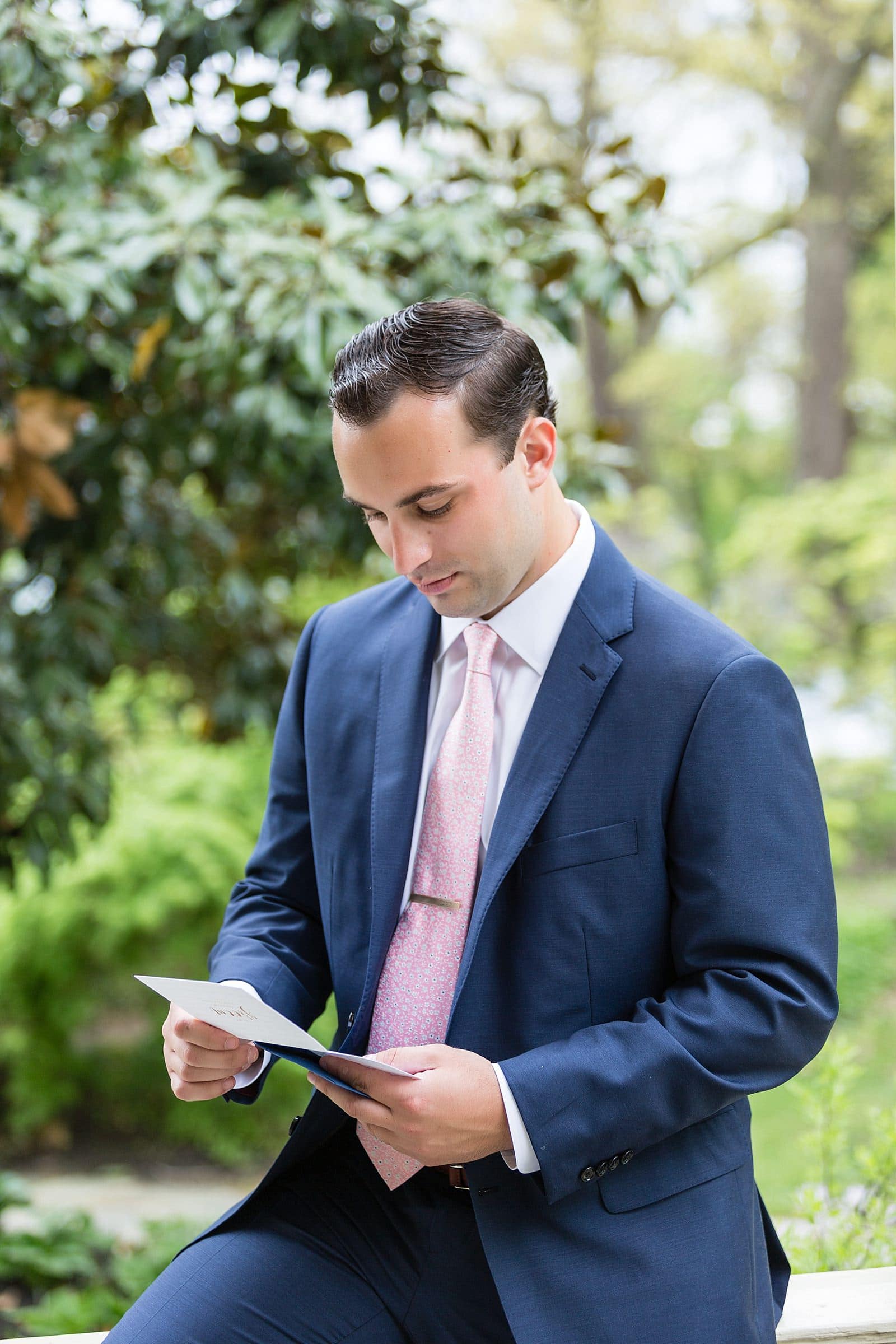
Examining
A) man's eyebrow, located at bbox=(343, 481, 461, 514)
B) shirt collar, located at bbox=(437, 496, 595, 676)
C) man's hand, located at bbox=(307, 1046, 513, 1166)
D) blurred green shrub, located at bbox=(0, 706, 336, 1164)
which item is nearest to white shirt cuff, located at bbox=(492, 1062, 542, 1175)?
man's hand, located at bbox=(307, 1046, 513, 1166)

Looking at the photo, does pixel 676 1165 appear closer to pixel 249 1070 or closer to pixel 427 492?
pixel 249 1070

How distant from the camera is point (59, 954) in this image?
3836mm

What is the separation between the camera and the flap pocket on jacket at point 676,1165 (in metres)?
1.30

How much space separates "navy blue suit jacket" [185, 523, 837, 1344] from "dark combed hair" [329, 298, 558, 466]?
8.7 inches

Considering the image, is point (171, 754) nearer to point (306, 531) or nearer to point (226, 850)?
point (226, 850)

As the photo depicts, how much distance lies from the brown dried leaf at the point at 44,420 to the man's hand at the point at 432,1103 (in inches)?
51.1

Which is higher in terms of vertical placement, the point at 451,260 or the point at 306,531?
the point at 451,260

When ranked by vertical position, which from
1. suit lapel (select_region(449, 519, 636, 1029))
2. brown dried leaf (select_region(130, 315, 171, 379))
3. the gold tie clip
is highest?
brown dried leaf (select_region(130, 315, 171, 379))

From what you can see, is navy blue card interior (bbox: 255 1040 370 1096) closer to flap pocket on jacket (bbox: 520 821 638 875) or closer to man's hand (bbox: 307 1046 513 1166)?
man's hand (bbox: 307 1046 513 1166)

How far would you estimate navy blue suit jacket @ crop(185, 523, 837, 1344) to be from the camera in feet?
4.07

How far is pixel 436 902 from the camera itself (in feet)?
4.68

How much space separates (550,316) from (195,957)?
2381 mm

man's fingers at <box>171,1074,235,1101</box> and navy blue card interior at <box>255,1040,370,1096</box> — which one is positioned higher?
navy blue card interior at <box>255,1040,370,1096</box>

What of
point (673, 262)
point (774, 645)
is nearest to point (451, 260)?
point (673, 262)
